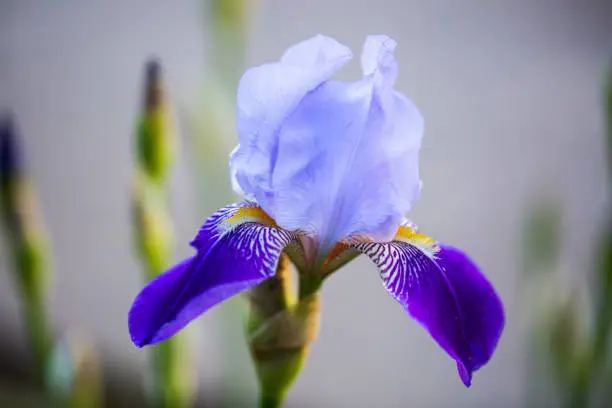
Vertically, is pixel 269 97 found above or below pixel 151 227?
above

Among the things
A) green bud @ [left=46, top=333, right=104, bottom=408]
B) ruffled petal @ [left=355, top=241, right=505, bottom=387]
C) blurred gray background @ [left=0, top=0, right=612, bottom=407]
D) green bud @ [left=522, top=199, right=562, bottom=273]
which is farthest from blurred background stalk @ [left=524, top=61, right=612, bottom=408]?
blurred gray background @ [left=0, top=0, right=612, bottom=407]

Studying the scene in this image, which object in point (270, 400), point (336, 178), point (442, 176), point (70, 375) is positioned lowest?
point (442, 176)

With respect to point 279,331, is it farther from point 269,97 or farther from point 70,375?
point 70,375

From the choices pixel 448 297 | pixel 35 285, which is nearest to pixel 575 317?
pixel 448 297

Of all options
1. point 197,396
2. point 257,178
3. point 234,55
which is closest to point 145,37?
point 197,396

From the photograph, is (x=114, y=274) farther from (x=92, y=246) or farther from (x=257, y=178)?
(x=257, y=178)

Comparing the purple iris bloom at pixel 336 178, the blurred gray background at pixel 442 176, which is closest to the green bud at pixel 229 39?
the purple iris bloom at pixel 336 178

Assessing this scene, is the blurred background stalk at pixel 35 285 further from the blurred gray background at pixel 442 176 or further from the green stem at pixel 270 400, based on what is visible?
the blurred gray background at pixel 442 176
